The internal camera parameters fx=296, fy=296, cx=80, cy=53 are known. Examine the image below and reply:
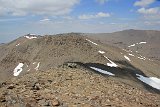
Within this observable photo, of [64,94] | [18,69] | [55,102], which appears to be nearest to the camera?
[55,102]

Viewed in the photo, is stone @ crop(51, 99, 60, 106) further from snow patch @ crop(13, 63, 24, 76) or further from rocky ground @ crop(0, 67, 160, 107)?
snow patch @ crop(13, 63, 24, 76)

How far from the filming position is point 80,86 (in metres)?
23.9

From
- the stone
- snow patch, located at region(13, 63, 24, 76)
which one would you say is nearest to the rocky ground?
the stone

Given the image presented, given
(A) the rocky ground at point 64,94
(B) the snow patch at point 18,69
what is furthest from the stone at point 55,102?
(B) the snow patch at point 18,69

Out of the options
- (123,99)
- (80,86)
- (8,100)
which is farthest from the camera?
(80,86)

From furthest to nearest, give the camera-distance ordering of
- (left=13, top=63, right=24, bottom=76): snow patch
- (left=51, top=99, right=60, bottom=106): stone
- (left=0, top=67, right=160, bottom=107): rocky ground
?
(left=13, top=63, right=24, bottom=76): snow patch < (left=0, top=67, right=160, bottom=107): rocky ground < (left=51, top=99, right=60, bottom=106): stone

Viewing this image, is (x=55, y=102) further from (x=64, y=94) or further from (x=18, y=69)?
(x=18, y=69)

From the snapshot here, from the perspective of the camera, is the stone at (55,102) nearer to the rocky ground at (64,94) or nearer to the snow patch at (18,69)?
the rocky ground at (64,94)

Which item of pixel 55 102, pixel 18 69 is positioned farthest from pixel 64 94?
pixel 18 69

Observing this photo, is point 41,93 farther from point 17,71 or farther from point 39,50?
point 39,50

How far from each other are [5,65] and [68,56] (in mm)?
35952

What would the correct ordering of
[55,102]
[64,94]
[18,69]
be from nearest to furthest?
[55,102] → [64,94] → [18,69]

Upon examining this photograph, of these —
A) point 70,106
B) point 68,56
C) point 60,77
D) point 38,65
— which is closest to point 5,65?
point 38,65

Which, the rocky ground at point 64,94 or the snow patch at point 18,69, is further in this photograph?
the snow patch at point 18,69
